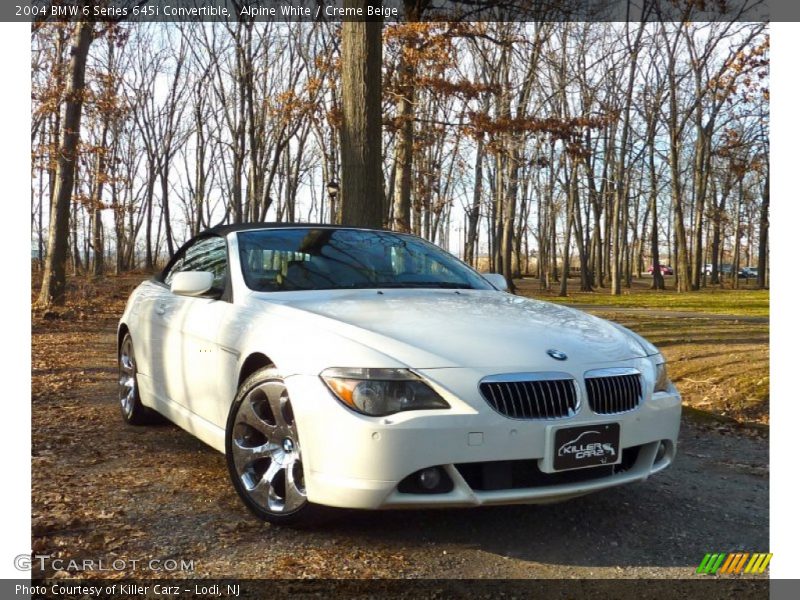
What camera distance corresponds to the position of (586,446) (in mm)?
3203

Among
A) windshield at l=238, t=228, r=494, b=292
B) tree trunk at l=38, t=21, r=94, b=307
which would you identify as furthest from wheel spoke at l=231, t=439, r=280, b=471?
tree trunk at l=38, t=21, r=94, b=307

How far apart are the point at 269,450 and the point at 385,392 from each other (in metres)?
0.77

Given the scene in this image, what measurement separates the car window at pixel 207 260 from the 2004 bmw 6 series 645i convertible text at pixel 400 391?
0.09 m

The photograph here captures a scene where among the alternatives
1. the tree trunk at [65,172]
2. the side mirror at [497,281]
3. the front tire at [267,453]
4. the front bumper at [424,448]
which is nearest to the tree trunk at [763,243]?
the tree trunk at [65,172]

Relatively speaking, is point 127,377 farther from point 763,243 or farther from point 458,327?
A: point 763,243

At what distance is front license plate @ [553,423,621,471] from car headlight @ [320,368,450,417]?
0.52 meters

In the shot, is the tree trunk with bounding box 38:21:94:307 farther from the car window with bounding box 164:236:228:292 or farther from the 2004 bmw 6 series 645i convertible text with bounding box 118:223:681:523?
the 2004 bmw 6 series 645i convertible text with bounding box 118:223:681:523

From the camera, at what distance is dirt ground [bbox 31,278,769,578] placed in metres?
3.11

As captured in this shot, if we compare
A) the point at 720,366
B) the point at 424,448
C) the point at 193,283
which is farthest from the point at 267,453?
the point at 720,366

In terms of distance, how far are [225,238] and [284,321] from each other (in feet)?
4.62

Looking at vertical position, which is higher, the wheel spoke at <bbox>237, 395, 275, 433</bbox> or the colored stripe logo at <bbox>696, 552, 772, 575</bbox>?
the wheel spoke at <bbox>237, 395, 275, 433</bbox>

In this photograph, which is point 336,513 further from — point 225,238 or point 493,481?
point 225,238

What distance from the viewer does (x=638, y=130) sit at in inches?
1410

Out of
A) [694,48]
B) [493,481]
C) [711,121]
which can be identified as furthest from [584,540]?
[711,121]
